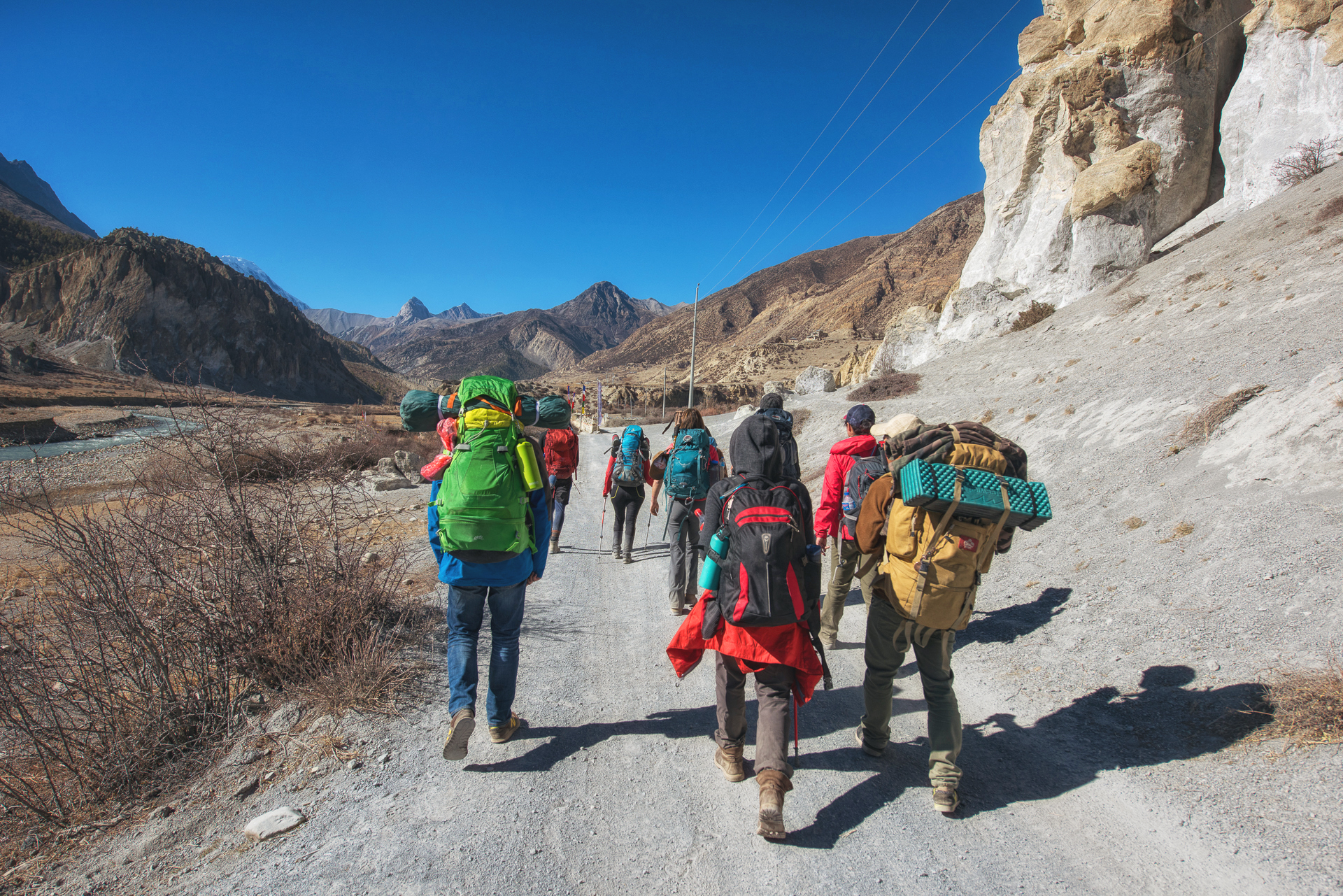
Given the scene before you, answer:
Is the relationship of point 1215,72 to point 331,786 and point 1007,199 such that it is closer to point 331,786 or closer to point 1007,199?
point 1007,199

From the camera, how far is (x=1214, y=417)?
18.2 ft

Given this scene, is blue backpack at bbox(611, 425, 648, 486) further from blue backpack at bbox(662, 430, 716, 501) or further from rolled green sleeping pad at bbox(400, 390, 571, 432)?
rolled green sleeping pad at bbox(400, 390, 571, 432)

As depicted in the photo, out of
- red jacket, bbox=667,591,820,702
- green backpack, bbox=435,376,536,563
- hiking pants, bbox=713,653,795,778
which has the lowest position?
hiking pants, bbox=713,653,795,778

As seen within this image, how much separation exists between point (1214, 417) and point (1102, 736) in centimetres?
440

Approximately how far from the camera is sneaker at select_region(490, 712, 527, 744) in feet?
9.64

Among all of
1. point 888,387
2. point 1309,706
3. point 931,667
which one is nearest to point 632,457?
point 931,667

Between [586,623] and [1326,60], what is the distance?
21.8m

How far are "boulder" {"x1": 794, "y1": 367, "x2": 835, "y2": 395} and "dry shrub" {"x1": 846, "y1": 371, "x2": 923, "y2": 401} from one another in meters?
10.9

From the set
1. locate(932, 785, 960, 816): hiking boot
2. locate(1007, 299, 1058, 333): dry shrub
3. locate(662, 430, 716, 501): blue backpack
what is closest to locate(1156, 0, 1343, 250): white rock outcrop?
locate(1007, 299, 1058, 333): dry shrub

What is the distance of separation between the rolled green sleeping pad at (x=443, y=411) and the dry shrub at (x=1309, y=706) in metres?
3.62

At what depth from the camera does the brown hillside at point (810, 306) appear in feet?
201

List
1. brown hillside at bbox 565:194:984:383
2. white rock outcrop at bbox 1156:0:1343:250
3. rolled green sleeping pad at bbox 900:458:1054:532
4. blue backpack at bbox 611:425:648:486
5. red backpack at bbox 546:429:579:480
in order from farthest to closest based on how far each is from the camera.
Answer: brown hillside at bbox 565:194:984:383 → white rock outcrop at bbox 1156:0:1343:250 → red backpack at bbox 546:429:579:480 → blue backpack at bbox 611:425:648:486 → rolled green sleeping pad at bbox 900:458:1054:532

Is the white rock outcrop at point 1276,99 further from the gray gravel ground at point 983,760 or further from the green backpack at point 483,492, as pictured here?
the green backpack at point 483,492

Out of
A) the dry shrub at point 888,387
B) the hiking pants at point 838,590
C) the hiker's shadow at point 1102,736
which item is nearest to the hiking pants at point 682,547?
the hiking pants at point 838,590
